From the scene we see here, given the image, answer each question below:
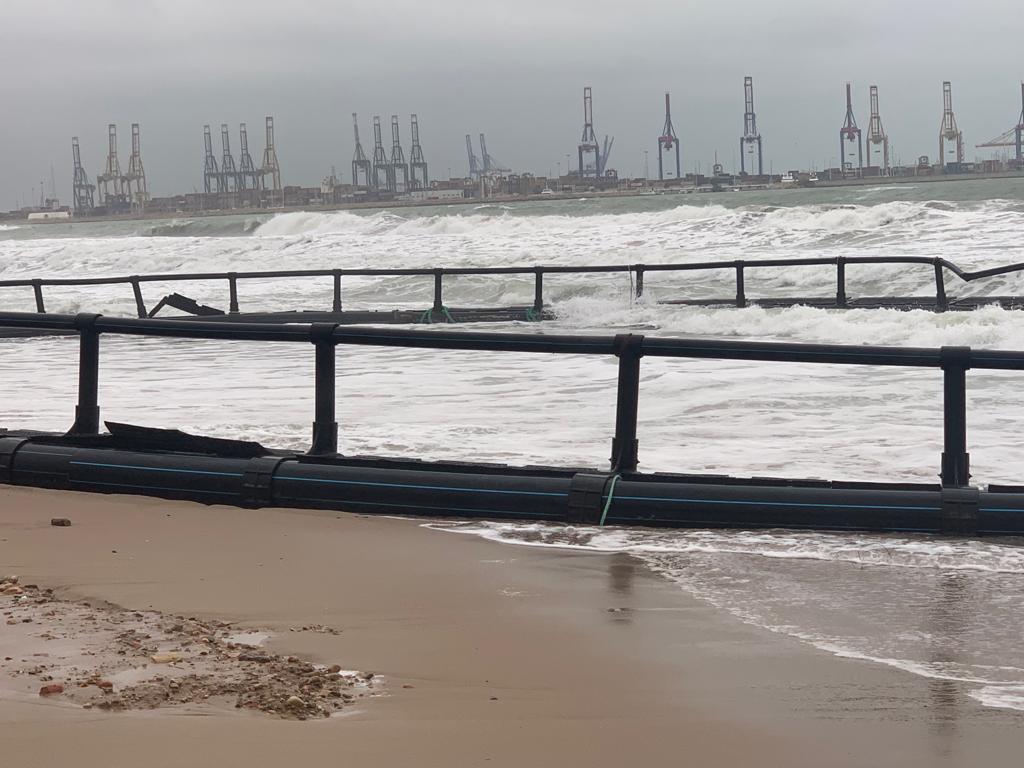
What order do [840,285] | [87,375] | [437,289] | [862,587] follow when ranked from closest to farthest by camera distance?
[862,587] → [87,375] → [840,285] → [437,289]

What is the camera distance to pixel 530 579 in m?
4.93

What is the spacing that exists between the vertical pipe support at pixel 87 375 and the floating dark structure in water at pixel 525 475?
0.04 ft

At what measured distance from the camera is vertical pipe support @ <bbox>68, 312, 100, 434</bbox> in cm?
696

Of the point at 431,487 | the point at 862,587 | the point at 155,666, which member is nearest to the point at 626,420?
the point at 431,487

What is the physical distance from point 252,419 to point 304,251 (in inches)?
2029

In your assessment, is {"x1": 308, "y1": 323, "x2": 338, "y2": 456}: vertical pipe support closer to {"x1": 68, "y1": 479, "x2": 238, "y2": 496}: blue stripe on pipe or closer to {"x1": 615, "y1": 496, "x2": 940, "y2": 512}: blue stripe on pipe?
{"x1": 68, "y1": 479, "x2": 238, "y2": 496}: blue stripe on pipe

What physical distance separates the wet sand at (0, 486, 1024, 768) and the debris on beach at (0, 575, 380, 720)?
0.22 ft

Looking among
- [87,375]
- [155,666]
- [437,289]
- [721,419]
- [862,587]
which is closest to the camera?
[155,666]

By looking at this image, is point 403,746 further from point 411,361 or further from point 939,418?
point 411,361

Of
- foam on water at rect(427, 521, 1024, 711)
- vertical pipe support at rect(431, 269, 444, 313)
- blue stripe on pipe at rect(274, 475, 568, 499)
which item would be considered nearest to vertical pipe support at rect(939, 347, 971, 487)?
foam on water at rect(427, 521, 1024, 711)

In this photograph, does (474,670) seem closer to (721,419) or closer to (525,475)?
(525,475)

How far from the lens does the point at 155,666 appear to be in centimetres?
370

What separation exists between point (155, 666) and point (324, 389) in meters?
3.00

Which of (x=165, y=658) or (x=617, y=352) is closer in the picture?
(x=165, y=658)
